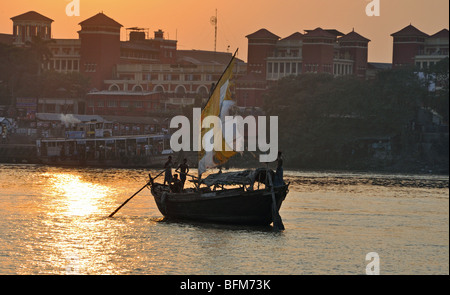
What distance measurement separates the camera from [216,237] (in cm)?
3866

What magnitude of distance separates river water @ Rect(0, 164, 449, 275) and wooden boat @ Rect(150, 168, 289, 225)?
0.44 meters

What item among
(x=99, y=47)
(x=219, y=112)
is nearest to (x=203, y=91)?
(x=99, y=47)

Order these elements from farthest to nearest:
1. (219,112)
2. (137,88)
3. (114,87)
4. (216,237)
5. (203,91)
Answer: (137,88)
(114,87)
(203,91)
(219,112)
(216,237)

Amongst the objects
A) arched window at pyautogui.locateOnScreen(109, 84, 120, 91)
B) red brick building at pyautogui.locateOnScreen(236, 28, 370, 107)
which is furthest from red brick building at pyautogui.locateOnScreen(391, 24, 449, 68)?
arched window at pyautogui.locateOnScreen(109, 84, 120, 91)

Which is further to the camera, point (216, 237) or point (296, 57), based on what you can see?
point (296, 57)

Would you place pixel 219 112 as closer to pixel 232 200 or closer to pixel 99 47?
pixel 232 200

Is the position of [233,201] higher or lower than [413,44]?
lower

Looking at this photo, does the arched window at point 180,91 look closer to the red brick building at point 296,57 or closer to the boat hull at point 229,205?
the red brick building at point 296,57

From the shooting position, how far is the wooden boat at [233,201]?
4000 centimetres

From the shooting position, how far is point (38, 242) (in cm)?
3712

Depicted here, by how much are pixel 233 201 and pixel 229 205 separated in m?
0.31

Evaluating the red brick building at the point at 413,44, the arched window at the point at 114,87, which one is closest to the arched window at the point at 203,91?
the arched window at the point at 114,87
